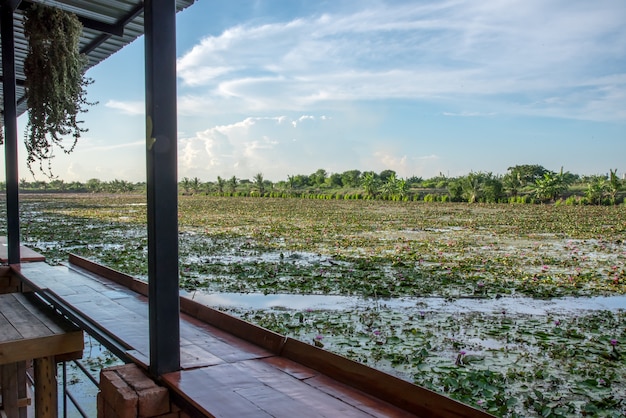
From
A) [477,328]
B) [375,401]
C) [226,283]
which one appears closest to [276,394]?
[375,401]

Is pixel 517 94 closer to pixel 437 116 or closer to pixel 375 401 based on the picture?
pixel 437 116

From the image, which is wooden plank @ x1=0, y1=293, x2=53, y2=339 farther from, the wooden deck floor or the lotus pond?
the lotus pond

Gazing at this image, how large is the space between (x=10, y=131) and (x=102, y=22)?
1019 mm

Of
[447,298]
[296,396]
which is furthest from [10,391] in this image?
[447,298]

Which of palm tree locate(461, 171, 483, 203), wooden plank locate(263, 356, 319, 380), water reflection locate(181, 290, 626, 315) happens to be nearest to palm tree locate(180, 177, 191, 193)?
palm tree locate(461, 171, 483, 203)

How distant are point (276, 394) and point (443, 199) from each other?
3192cm

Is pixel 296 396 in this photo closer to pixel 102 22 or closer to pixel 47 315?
pixel 47 315

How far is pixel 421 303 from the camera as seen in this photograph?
5125 mm

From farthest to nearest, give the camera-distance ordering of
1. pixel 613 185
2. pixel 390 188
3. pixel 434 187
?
pixel 434 187
pixel 390 188
pixel 613 185

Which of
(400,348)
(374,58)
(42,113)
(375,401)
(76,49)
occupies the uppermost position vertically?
(374,58)

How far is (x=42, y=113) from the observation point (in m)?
3.16

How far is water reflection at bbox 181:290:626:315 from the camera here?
16.2 feet

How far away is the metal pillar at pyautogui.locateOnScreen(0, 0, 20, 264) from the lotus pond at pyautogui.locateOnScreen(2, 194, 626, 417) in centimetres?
205

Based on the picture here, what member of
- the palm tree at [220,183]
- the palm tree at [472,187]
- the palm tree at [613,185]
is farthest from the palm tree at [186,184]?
the palm tree at [613,185]
